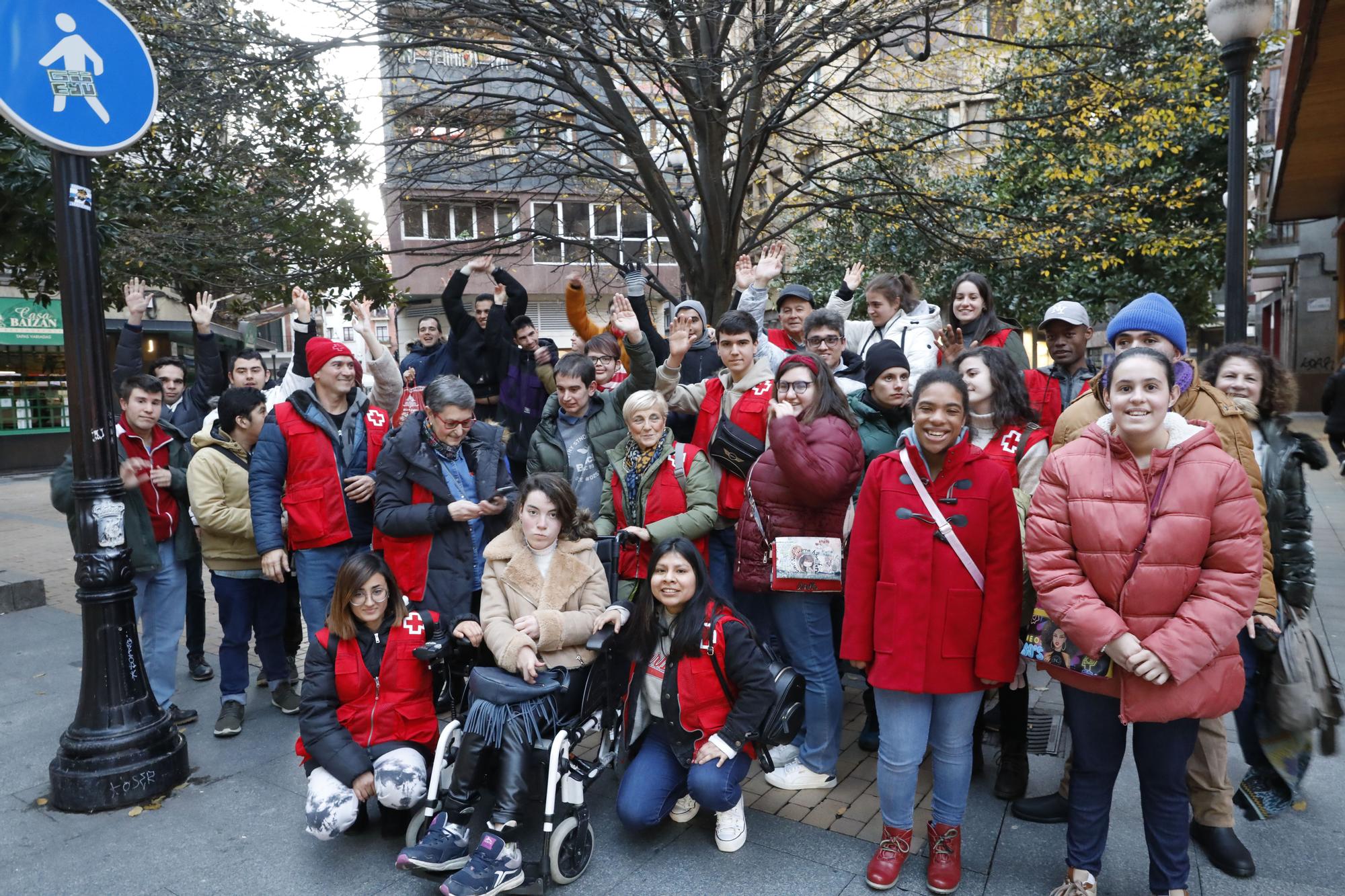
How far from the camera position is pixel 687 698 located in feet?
11.2

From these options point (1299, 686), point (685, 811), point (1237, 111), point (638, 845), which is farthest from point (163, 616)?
point (1237, 111)

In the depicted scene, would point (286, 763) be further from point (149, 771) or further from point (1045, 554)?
point (1045, 554)

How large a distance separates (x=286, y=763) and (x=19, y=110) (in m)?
3.10

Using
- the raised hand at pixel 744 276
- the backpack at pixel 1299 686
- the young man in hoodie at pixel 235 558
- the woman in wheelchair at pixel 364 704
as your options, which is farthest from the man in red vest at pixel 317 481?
the backpack at pixel 1299 686

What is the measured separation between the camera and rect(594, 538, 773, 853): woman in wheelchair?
130 inches

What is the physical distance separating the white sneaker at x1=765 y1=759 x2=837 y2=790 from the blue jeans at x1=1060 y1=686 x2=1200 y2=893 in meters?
1.16

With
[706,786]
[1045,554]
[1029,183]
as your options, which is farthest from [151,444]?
[1029,183]

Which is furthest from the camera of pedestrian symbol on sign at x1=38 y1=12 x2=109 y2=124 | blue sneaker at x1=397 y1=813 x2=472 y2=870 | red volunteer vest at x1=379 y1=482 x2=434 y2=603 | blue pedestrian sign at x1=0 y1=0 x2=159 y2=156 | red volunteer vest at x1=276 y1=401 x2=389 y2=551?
red volunteer vest at x1=276 y1=401 x2=389 y2=551

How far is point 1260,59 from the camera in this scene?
14781 millimetres

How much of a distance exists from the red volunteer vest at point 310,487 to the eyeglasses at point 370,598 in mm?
794

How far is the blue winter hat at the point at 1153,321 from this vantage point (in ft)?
10.5

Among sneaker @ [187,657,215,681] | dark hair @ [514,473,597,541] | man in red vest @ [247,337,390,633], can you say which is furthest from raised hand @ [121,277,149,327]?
dark hair @ [514,473,597,541]

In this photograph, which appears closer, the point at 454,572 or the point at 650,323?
the point at 454,572

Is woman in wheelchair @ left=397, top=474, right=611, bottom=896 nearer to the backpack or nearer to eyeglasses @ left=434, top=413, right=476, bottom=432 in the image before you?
eyeglasses @ left=434, top=413, right=476, bottom=432
